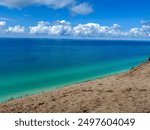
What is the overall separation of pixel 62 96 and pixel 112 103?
2894 mm

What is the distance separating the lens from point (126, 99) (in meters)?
12.0

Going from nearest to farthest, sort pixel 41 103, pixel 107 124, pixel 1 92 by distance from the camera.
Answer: pixel 107 124
pixel 41 103
pixel 1 92

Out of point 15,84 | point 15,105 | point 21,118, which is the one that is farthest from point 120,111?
point 15,84

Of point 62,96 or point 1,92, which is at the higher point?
point 62,96

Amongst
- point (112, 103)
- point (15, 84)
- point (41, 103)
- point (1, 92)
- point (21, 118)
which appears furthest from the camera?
point (15, 84)

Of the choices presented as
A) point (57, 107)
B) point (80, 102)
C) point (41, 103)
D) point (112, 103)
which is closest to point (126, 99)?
point (112, 103)

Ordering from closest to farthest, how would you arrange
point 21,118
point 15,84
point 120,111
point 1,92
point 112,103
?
1. point 21,118
2. point 120,111
3. point 112,103
4. point 1,92
5. point 15,84

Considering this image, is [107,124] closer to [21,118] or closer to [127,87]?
[21,118]

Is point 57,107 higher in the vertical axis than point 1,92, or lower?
higher

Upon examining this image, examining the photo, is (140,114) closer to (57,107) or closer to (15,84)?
(57,107)

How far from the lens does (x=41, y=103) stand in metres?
12.8

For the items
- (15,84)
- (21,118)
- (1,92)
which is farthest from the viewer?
(15,84)

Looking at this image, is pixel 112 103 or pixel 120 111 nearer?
pixel 120 111

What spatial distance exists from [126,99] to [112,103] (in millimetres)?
822
